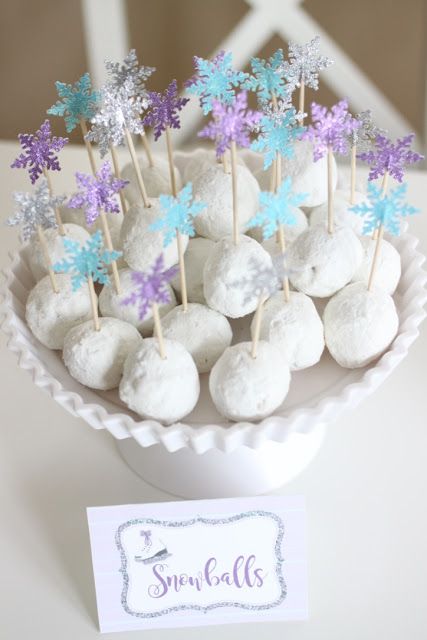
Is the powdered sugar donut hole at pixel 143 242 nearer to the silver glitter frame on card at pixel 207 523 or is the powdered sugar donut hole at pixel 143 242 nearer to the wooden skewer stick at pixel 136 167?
the wooden skewer stick at pixel 136 167

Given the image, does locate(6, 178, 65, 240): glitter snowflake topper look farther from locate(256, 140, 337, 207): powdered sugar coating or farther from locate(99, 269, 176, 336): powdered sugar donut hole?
locate(256, 140, 337, 207): powdered sugar coating

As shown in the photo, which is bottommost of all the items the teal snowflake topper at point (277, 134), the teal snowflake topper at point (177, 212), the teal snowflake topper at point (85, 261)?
the teal snowflake topper at point (85, 261)

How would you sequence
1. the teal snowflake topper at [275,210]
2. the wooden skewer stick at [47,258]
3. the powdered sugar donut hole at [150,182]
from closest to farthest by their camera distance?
the teal snowflake topper at [275,210]
the wooden skewer stick at [47,258]
the powdered sugar donut hole at [150,182]

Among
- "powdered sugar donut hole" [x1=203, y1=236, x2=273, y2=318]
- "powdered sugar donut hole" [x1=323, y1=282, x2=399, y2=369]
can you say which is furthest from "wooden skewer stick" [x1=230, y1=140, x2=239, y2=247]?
"powdered sugar donut hole" [x1=323, y1=282, x2=399, y2=369]

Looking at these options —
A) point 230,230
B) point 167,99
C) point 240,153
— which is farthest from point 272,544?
point 240,153

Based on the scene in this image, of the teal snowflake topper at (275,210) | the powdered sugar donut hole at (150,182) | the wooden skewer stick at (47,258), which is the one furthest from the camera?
the powdered sugar donut hole at (150,182)

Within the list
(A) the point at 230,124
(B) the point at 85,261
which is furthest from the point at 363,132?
(B) the point at 85,261

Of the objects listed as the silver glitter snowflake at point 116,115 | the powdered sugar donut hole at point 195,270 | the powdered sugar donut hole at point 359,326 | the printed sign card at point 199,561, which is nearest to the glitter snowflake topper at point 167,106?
the silver glitter snowflake at point 116,115

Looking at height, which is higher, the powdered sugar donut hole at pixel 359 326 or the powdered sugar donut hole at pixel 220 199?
the powdered sugar donut hole at pixel 220 199
